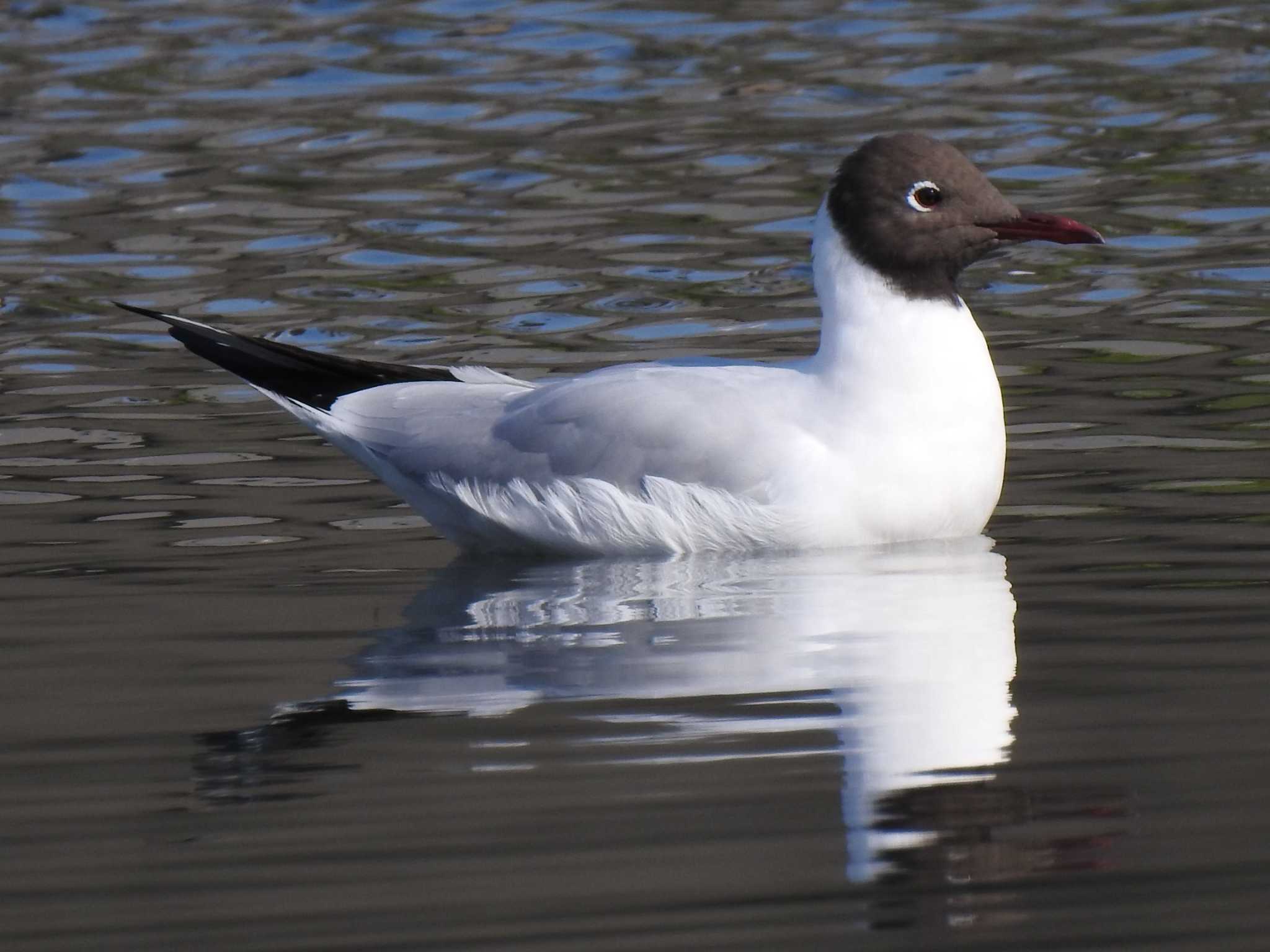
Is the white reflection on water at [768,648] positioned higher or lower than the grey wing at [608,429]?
lower

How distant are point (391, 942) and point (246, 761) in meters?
1.18

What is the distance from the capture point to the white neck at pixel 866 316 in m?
7.31

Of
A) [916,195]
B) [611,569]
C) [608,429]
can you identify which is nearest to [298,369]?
[608,429]

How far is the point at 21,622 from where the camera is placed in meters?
6.47

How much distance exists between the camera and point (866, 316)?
7379 millimetres

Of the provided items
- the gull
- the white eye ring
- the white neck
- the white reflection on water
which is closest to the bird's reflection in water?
the white reflection on water

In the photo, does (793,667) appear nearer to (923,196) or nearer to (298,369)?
(923,196)

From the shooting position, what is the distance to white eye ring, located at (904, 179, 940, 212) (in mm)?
7406

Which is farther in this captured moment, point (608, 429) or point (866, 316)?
point (866, 316)

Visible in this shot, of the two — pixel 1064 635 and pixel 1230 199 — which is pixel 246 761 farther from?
pixel 1230 199

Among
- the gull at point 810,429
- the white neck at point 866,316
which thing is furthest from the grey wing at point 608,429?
the white neck at point 866,316

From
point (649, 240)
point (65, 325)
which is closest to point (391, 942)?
point (65, 325)

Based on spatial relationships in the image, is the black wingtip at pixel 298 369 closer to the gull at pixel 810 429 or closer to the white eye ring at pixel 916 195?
the gull at pixel 810 429

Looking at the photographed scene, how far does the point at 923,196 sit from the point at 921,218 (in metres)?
0.07
